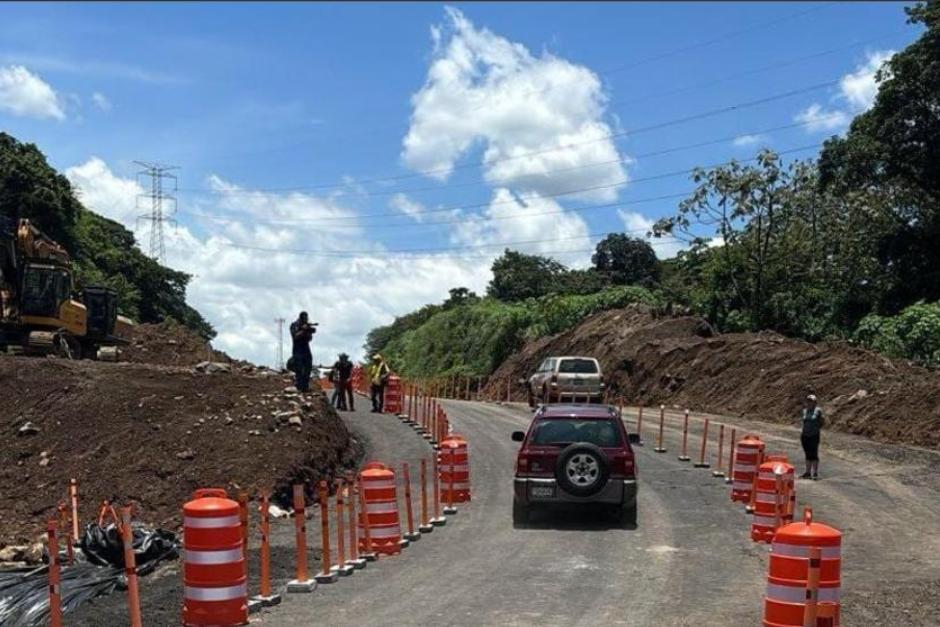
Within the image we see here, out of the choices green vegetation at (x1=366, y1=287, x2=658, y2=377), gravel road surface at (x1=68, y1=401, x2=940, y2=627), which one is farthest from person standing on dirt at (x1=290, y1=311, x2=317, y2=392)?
green vegetation at (x1=366, y1=287, x2=658, y2=377)

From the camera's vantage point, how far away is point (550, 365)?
3525 centimetres

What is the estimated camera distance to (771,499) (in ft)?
47.4

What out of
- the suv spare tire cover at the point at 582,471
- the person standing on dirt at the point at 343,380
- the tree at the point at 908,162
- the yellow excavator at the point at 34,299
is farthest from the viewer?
the tree at the point at 908,162

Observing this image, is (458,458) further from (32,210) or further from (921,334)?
(32,210)

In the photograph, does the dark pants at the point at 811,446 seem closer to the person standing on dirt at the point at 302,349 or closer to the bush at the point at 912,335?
the person standing on dirt at the point at 302,349

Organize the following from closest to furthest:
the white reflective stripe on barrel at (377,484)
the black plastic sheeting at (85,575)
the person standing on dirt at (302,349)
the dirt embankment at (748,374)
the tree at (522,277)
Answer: the black plastic sheeting at (85,575)
the white reflective stripe on barrel at (377,484)
the person standing on dirt at (302,349)
the dirt embankment at (748,374)
the tree at (522,277)

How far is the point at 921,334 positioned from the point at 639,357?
50.4 feet

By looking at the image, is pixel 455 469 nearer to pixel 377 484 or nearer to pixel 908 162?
pixel 377 484

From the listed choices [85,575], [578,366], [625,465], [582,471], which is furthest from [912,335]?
[85,575]

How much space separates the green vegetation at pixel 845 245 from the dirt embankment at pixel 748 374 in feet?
5.82

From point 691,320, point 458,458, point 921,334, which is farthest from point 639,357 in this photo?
point 458,458

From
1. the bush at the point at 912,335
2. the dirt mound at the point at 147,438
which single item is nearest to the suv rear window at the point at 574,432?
the dirt mound at the point at 147,438

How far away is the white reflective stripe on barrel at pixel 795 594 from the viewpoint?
8.29 meters

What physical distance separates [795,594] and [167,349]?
36526 millimetres
